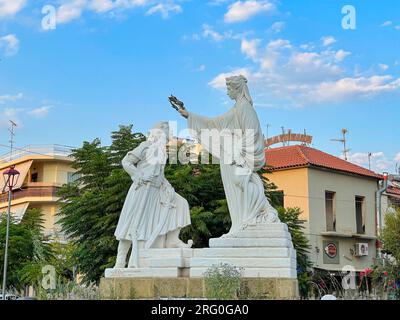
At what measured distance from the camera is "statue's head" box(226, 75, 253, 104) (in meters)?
12.0

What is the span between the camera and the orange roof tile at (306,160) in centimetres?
3123

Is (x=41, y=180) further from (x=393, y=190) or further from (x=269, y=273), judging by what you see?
(x=269, y=273)

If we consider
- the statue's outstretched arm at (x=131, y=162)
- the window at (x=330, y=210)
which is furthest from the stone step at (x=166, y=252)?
the window at (x=330, y=210)

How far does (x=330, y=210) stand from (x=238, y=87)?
2086 cm

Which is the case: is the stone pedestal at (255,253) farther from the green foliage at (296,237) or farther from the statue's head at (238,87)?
the green foliage at (296,237)

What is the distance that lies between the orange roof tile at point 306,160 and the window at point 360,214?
1.35m

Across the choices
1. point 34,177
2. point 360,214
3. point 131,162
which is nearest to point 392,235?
point 360,214

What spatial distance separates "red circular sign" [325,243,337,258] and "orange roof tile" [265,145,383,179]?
148 inches

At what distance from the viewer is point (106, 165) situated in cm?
2236

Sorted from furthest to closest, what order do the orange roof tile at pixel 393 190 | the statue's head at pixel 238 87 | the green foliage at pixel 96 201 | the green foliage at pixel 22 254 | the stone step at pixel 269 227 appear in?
the orange roof tile at pixel 393 190, the green foliage at pixel 22 254, the green foliage at pixel 96 201, the statue's head at pixel 238 87, the stone step at pixel 269 227

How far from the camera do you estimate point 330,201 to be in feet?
104
